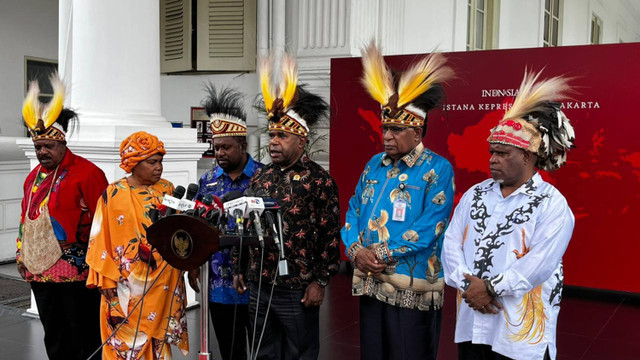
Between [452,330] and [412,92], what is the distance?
2412 millimetres

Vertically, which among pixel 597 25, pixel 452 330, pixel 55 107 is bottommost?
pixel 452 330

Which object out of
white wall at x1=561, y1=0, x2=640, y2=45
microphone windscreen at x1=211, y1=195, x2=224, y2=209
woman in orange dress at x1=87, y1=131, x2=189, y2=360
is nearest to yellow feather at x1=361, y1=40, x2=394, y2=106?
woman in orange dress at x1=87, y1=131, x2=189, y2=360

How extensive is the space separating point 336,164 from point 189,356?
292 cm

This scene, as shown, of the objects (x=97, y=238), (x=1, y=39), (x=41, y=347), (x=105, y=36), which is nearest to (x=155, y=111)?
(x=105, y=36)

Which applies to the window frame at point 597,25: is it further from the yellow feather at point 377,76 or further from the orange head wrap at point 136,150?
the orange head wrap at point 136,150

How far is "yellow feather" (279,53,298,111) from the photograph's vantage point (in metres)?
3.37

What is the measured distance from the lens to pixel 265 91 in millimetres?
3402

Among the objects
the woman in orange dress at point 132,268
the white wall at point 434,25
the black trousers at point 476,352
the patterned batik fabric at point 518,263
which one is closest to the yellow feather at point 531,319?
the patterned batik fabric at point 518,263

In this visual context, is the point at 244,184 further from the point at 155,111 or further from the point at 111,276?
the point at 155,111

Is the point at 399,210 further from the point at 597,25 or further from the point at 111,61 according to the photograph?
the point at 597,25

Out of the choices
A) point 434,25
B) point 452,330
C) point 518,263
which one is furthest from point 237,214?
point 434,25

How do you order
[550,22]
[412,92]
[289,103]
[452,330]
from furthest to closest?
[550,22], [452,330], [289,103], [412,92]

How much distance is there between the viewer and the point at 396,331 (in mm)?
3096

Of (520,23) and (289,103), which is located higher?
(520,23)
